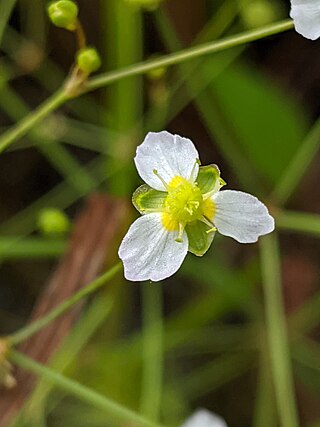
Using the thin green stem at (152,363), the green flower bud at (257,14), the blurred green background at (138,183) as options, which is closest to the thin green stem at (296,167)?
the blurred green background at (138,183)

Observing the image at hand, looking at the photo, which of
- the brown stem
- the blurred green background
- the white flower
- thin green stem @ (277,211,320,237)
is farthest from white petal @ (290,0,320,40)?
the brown stem

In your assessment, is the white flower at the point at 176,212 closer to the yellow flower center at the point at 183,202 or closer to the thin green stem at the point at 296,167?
the yellow flower center at the point at 183,202

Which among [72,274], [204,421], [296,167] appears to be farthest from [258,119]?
[204,421]

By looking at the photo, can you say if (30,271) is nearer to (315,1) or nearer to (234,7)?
(234,7)

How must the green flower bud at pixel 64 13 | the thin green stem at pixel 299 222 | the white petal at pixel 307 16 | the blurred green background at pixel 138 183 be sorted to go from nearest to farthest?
the white petal at pixel 307 16
the green flower bud at pixel 64 13
the thin green stem at pixel 299 222
the blurred green background at pixel 138 183

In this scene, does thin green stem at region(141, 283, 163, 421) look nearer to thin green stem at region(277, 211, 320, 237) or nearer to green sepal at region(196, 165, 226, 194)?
thin green stem at region(277, 211, 320, 237)

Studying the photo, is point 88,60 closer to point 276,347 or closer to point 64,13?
point 64,13
